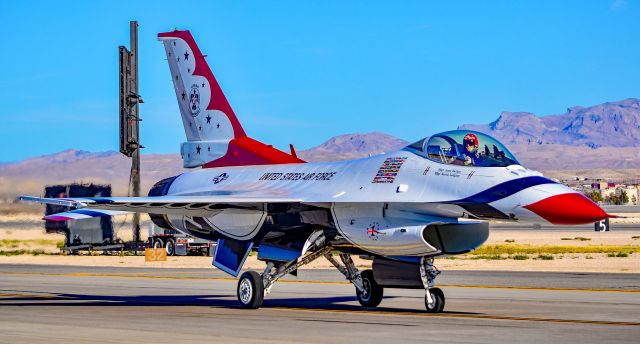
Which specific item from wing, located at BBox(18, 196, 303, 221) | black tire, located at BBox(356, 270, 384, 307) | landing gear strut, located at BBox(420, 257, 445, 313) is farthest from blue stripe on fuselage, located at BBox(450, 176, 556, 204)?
black tire, located at BBox(356, 270, 384, 307)

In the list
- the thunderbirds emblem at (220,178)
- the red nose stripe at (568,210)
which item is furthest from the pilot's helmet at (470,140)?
the thunderbirds emblem at (220,178)

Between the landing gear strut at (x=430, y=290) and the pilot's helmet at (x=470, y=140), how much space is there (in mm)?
2278

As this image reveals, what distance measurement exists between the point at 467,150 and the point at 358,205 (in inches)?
92.8

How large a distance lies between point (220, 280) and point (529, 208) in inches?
641

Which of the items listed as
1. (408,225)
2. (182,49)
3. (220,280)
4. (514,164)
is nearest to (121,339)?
(408,225)

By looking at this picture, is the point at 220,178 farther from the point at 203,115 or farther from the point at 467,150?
the point at 467,150

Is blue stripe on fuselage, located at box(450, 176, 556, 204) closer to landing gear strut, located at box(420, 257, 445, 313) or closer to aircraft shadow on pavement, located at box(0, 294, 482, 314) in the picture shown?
landing gear strut, located at box(420, 257, 445, 313)

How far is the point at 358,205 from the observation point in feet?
62.7

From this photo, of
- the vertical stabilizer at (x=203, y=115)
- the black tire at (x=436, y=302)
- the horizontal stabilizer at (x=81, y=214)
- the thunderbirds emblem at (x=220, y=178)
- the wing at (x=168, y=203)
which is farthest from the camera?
the vertical stabilizer at (x=203, y=115)

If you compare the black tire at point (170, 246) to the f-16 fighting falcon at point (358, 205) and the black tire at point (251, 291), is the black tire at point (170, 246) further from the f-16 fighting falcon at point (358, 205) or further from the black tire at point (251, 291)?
the black tire at point (251, 291)

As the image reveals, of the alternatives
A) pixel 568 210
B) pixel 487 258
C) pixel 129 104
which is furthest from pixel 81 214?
pixel 487 258

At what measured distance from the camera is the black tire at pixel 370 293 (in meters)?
21.2

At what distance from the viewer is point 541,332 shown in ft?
49.8

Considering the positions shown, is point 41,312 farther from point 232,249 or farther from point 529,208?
point 529,208
